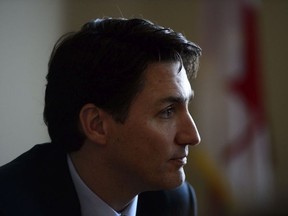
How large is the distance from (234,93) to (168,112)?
4.34 feet

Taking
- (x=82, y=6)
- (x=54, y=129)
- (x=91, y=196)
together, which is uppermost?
(x=82, y=6)

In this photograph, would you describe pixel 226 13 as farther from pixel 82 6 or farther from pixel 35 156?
pixel 35 156

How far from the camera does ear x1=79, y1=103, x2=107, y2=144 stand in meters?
0.88

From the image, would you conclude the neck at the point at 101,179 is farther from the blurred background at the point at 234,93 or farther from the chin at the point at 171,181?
the blurred background at the point at 234,93

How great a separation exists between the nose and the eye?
3 centimetres

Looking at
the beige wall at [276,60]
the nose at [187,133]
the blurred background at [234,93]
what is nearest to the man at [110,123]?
the nose at [187,133]

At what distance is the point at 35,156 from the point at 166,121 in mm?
328

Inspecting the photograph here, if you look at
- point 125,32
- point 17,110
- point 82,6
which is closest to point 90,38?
point 125,32

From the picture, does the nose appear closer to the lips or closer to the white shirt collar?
the lips

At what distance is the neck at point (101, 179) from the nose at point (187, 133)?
167 millimetres

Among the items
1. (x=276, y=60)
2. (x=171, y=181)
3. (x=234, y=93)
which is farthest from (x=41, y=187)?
(x=276, y=60)

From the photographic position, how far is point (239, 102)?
83.1 inches

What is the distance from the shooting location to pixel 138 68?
33.7 inches

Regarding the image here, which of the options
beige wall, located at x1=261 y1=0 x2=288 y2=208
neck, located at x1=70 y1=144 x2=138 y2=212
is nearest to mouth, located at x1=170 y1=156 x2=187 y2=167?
neck, located at x1=70 y1=144 x2=138 y2=212
